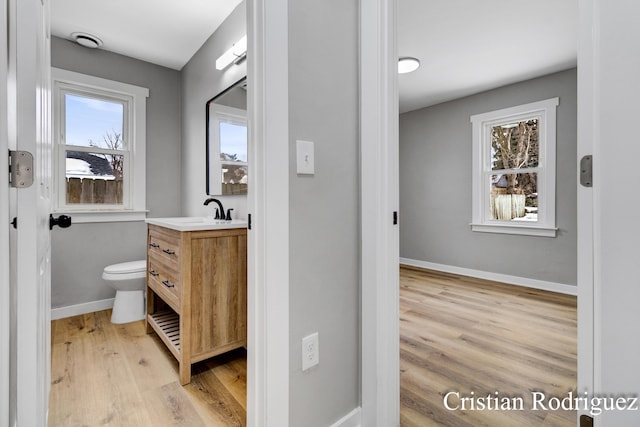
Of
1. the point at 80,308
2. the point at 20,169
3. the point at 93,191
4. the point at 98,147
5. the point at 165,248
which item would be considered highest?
the point at 98,147

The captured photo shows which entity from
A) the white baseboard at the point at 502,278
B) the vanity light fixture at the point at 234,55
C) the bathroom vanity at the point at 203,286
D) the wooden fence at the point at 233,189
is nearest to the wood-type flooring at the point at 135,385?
the bathroom vanity at the point at 203,286

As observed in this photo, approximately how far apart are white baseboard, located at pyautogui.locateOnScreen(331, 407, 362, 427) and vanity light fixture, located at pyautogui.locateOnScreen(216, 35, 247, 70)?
2251mm

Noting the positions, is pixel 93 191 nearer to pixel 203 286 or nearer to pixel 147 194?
pixel 147 194

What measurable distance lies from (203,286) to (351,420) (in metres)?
1.00

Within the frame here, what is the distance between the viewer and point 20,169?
0.67 m

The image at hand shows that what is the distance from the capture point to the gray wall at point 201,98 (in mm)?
2273

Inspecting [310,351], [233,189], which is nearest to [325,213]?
[310,351]

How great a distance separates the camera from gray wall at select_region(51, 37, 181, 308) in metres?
2.67

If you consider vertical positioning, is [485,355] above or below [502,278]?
below

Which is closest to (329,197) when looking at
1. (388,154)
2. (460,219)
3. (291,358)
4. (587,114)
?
(388,154)

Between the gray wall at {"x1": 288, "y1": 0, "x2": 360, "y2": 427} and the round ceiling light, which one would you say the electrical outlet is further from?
the round ceiling light

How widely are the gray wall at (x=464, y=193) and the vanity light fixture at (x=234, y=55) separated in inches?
126

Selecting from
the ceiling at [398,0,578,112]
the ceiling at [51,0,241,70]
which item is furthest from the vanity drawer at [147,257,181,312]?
the ceiling at [398,0,578,112]

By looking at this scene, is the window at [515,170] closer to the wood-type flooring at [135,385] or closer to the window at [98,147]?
the wood-type flooring at [135,385]
